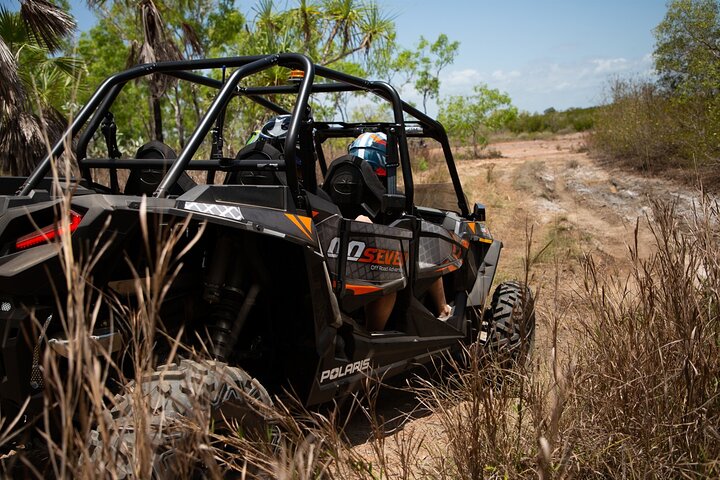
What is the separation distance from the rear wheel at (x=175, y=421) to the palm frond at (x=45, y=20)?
7558mm

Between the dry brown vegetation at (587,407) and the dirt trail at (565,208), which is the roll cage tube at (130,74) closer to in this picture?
the dry brown vegetation at (587,407)

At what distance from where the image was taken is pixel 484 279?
5.10 meters

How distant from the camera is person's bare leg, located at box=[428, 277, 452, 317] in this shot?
4557mm

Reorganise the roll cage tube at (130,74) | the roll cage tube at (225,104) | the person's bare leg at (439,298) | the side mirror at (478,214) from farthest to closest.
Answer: the side mirror at (478,214) → the person's bare leg at (439,298) → the roll cage tube at (130,74) → the roll cage tube at (225,104)

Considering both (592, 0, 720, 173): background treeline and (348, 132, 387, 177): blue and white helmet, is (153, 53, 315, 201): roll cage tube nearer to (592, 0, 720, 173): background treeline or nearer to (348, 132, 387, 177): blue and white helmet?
(348, 132, 387, 177): blue and white helmet

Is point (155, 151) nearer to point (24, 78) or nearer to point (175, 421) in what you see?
point (175, 421)

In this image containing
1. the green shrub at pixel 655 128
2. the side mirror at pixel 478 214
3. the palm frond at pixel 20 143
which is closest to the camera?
the side mirror at pixel 478 214

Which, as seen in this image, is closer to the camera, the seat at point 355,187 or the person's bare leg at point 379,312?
the person's bare leg at point 379,312

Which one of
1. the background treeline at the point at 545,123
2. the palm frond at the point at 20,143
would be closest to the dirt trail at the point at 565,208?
the palm frond at the point at 20,143

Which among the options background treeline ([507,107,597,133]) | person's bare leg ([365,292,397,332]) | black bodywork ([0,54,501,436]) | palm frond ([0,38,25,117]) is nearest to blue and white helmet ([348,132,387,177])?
black bodywork ([0,54,501,436])

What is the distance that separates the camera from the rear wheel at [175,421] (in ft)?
5.40

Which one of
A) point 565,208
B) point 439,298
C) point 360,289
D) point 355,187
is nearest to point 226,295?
point 360,289

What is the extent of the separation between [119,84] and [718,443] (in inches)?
133

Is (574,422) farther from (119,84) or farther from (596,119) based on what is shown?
(596,119)
